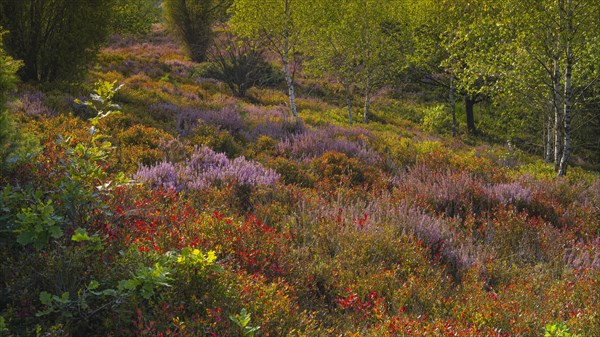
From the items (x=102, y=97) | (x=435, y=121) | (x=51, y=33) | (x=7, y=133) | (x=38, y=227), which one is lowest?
(x=435, y=121)

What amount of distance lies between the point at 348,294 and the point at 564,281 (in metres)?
2.28

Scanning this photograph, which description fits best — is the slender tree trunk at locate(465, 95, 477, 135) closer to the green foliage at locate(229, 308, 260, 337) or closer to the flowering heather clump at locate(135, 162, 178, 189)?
the flowering heather clump at locate(135, 162, 178, 189)

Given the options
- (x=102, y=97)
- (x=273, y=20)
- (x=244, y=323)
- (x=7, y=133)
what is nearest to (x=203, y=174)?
(x=102, y=97)

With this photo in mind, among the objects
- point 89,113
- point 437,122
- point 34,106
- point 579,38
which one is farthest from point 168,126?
point 437,122

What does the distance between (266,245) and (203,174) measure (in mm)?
2288

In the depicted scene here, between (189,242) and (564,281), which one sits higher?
(189,242)

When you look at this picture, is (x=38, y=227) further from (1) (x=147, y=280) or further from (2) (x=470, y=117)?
(2) (x=470, y=117)

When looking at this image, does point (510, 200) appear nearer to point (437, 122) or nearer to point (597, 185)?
point (597, 185)

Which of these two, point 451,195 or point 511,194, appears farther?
point 511,194

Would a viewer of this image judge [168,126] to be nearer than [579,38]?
Yes

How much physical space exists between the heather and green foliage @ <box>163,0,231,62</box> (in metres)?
26.4

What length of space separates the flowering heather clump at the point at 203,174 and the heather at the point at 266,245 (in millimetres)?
29

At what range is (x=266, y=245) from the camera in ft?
13.3

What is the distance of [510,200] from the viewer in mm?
6320
